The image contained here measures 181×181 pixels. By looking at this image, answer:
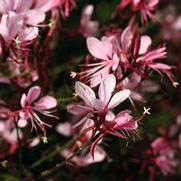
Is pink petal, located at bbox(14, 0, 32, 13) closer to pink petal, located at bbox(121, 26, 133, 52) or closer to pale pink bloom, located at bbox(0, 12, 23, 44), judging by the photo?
pale pink bloom, located at bbox(0, 12, 23, 44)

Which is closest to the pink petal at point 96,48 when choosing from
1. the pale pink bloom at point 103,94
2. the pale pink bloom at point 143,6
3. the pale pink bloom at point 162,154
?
the pale pink bloom at point 103,94

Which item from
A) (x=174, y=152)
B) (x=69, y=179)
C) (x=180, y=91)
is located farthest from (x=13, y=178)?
(x=180, y=91)

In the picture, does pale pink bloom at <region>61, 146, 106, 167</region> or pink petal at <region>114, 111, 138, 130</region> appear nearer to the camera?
pink petal at <region>114, 111, 138, 130</region>

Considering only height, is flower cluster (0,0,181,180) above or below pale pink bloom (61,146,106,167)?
above

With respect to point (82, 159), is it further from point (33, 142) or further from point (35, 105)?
point (35, 105)

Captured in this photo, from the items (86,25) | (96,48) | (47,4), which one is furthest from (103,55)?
(86,25)

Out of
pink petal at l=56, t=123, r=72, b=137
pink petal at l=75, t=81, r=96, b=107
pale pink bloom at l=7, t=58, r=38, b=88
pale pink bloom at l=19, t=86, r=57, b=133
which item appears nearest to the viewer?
pink petal at l=75, t=81, r=96, b=107

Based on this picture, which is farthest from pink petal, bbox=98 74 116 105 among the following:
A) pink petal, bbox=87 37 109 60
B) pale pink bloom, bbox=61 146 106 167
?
pale pink bloom, bbox=61 146 106 167
